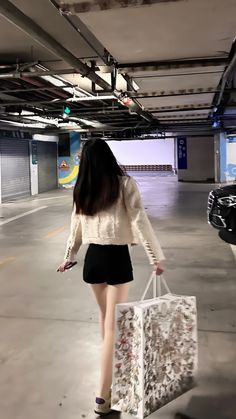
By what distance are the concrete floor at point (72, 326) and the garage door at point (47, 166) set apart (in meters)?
10.3

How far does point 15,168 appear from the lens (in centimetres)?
1503

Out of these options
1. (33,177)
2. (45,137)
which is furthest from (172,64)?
(45,137)

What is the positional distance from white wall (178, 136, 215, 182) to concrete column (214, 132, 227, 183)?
1893 millimetres

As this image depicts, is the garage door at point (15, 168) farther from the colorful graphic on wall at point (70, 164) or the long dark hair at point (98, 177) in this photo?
the long dark hair at point (98, 177)

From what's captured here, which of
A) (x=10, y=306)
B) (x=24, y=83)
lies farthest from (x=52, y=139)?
(x=10, y=306)

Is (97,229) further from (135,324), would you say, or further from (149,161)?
(149,161)

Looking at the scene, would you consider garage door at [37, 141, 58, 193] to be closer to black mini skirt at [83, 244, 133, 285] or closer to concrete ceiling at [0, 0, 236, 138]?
concrete ceiling at [0, 0, 236, 138]

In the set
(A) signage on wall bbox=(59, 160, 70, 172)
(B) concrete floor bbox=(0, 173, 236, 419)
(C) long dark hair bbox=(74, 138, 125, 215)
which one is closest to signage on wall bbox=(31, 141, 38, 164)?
(A) signage on wall bbox=(59, 160, 70, 172)

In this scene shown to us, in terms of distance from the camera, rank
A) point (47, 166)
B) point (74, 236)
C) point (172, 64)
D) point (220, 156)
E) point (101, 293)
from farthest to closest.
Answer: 1. point (220, 156)
2. point (47, 166)
3. point (172, 64)
4. point (74, 236)
5. point (101, 293)

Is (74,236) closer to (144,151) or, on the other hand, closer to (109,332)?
(109,332)

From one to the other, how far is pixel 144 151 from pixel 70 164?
10.4m

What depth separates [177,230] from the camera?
25.5 ft

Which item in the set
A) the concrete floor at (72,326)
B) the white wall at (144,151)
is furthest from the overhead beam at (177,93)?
the white wall at (144,151)

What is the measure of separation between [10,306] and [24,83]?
15.5 feet
